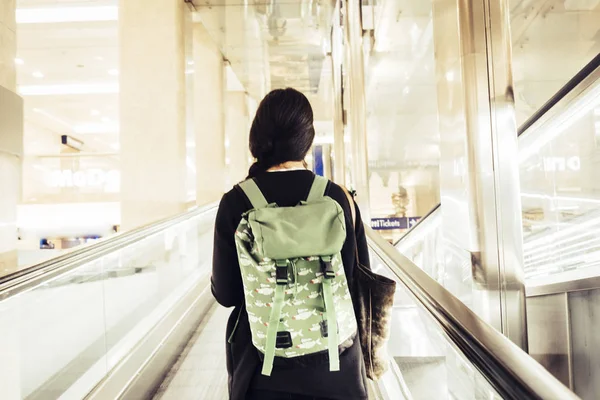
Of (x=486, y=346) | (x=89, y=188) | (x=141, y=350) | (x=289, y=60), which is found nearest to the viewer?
(x=486, y=346)

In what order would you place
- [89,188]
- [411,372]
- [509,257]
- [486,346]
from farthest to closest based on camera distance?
[89,188], [411,372], [509,257], [486,346]

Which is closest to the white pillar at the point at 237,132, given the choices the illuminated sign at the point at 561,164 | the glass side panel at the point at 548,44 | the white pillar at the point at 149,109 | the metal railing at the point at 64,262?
the white pillar at the point at 149,109

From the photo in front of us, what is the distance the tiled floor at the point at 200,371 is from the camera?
255 cm

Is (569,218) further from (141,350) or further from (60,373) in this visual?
(60,373)

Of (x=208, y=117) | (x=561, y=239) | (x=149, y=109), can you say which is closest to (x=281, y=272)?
(x=561, y=239)

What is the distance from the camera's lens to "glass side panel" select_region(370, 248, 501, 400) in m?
1.61

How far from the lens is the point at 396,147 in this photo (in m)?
15.6

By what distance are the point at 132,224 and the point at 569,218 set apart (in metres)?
6.08

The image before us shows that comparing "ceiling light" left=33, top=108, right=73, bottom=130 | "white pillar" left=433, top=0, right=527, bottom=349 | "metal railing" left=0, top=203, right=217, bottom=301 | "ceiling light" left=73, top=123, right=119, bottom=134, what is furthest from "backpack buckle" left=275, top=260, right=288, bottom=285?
"ceiling light" left=73, top=123, right=119, bottom=134

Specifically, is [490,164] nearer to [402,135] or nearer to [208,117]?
[208,117]

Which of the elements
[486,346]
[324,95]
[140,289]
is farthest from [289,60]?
[486,346]

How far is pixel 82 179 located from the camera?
1452 cm

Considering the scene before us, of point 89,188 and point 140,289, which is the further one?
point 89,188

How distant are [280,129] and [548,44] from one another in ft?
25.3
